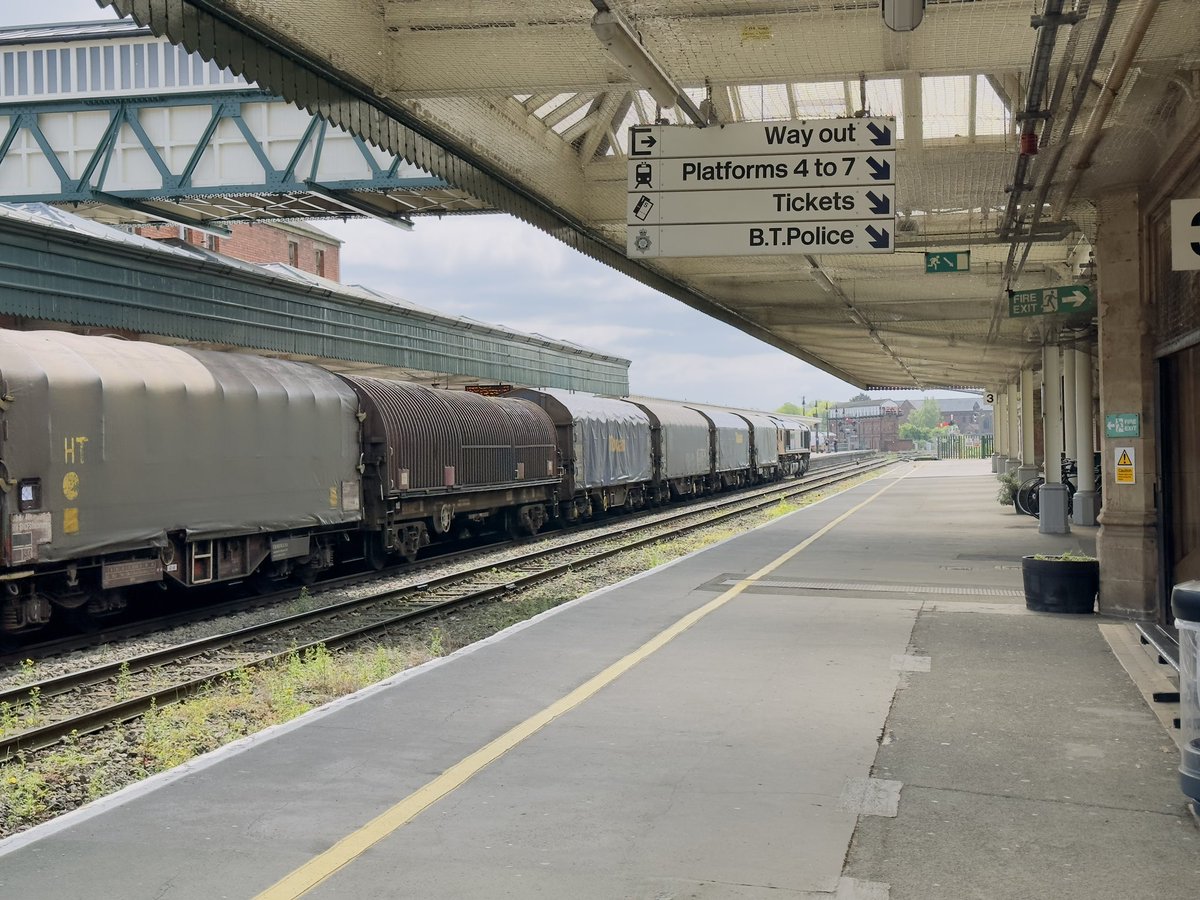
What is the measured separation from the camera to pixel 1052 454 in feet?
73.7

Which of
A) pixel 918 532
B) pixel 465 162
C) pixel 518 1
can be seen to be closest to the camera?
pixel 518 1

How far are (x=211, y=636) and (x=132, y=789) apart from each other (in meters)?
6.10

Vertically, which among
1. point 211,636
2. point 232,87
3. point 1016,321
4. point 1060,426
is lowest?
point 211,636

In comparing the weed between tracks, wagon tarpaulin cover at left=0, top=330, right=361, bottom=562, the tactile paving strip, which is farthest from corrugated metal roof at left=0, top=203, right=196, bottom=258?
the tactile paving strip

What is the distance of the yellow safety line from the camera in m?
4.46

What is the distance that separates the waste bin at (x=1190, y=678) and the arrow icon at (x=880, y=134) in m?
4.44

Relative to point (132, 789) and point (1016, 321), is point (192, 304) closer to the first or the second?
point (1016, 321)

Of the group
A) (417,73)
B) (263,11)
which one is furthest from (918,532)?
(263,11)

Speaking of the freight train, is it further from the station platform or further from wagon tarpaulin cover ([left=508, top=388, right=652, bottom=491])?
the station platform

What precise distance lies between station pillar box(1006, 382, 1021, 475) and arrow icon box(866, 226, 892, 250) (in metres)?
33.0

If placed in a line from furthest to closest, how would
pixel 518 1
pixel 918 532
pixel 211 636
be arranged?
1. pixel 918 532
2. pixel 211 636
3. pixel 518 1

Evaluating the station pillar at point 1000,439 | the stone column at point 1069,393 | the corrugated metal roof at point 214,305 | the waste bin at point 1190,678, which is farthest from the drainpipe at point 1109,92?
the station pillar at point 1000,439

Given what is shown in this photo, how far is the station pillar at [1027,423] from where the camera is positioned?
106ft

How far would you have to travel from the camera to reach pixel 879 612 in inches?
461
